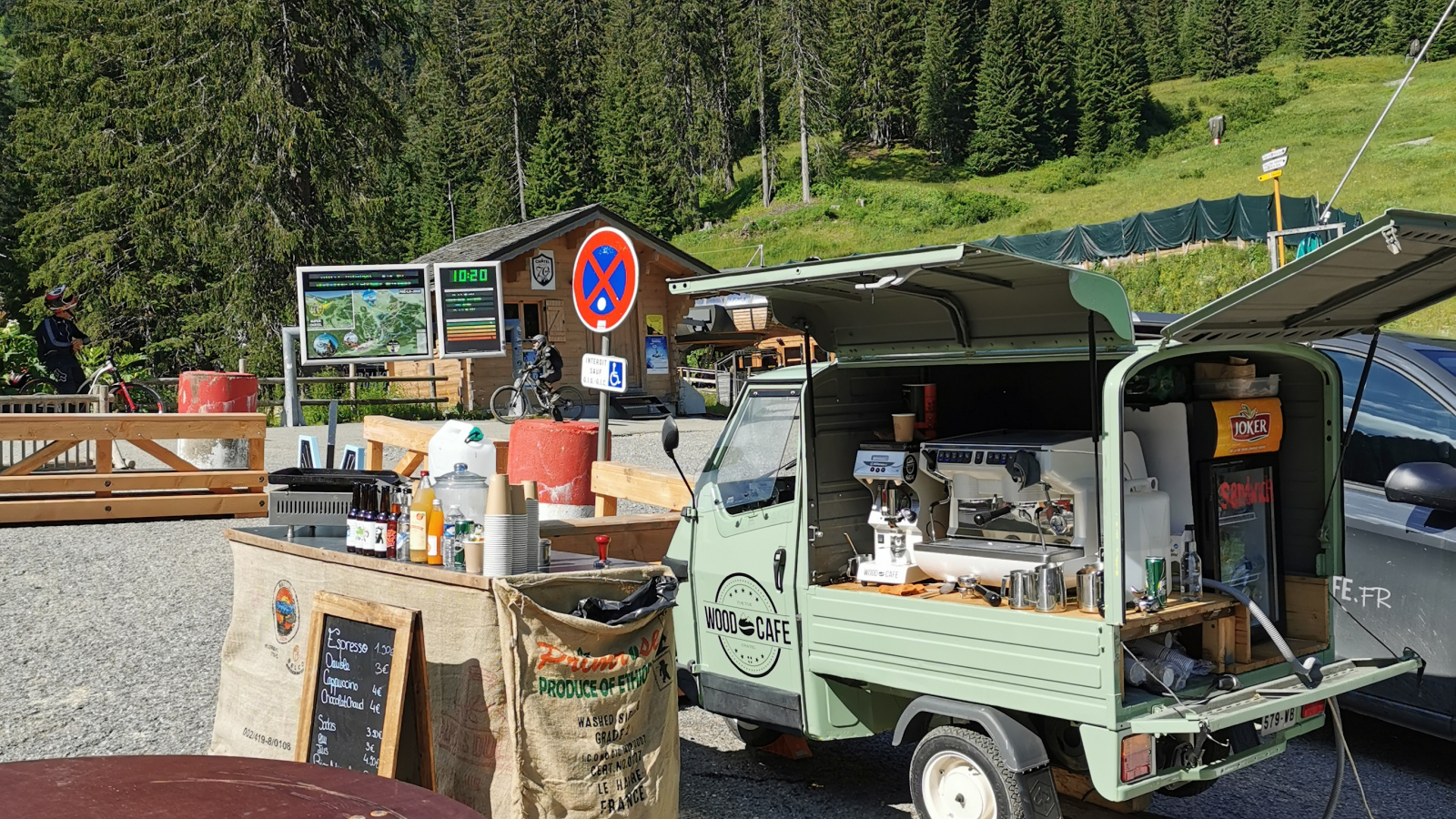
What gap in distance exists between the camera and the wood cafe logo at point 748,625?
16.8ft

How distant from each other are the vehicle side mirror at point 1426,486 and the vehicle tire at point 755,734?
9.72ft

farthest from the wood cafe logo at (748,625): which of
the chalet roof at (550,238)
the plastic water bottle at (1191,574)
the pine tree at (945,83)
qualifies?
the pine tree at (945,83)

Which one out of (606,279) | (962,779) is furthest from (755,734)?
(606,279)

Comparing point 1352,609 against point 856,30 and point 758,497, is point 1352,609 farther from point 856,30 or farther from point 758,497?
point 856,30

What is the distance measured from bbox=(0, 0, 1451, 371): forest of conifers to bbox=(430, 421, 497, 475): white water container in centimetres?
2697

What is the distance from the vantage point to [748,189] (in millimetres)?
82312

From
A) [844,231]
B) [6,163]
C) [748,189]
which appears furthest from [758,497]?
[748,189]

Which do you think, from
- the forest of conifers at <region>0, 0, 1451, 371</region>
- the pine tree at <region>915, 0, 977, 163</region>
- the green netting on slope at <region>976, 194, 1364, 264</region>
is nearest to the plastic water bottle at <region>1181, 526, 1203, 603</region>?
the forest of conifers at <region>0, 0, 1451, 371</region>

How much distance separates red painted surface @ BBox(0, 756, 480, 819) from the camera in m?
2.19

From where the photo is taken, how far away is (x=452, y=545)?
419cm

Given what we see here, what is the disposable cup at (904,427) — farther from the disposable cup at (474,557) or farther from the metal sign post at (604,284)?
the metal sign post at (604,284)

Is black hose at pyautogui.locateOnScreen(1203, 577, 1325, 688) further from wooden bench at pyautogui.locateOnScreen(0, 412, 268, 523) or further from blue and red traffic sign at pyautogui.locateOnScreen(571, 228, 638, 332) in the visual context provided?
wooden bench at pyautogui.locateOnScreen(0, 412, 268, 523)

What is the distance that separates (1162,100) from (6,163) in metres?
80.1

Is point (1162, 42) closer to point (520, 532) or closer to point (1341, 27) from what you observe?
point (1341, 27)
